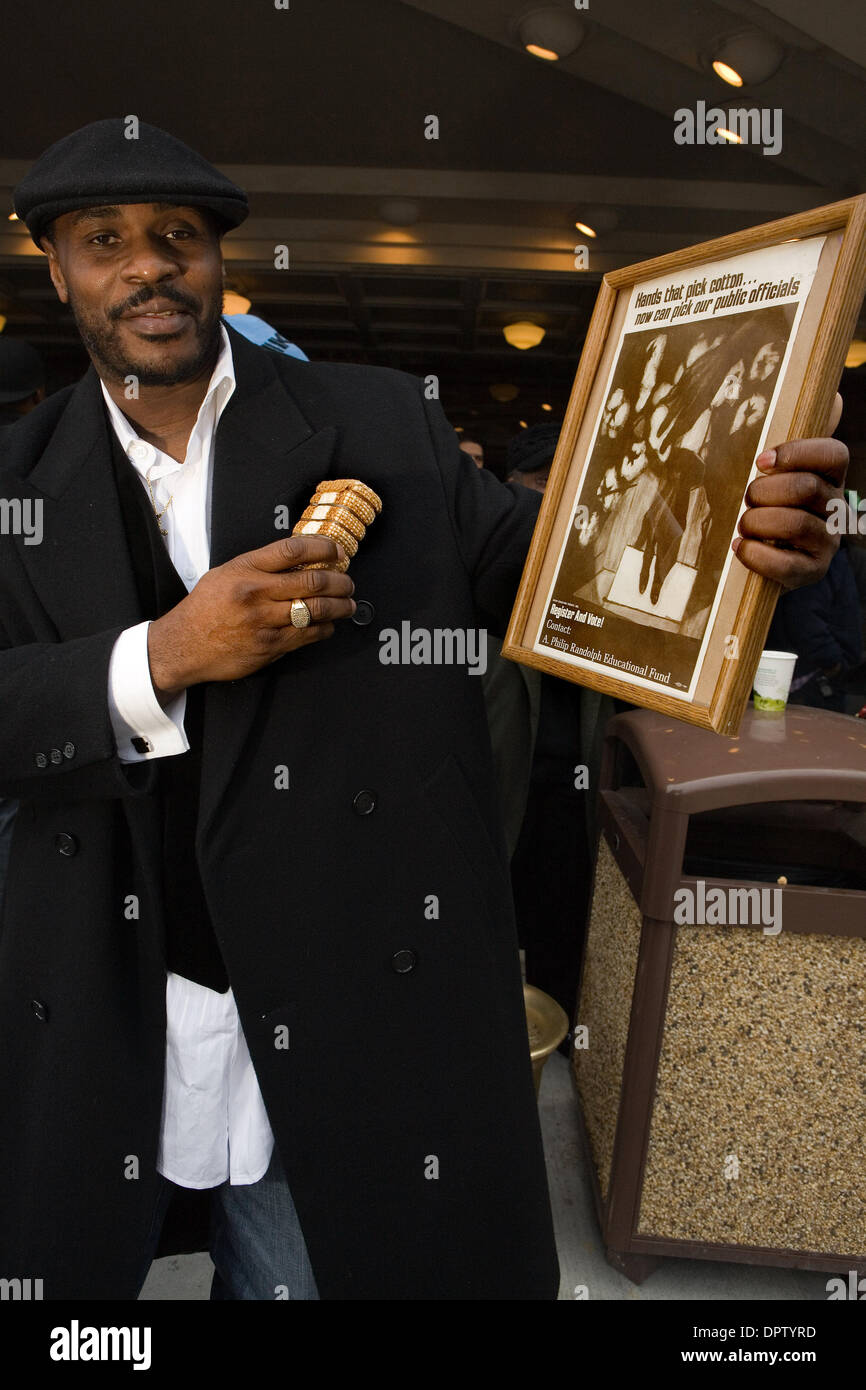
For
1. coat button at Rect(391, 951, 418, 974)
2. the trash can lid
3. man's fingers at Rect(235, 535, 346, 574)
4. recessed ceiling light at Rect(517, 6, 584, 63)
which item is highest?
recessed ceiling light at Rect(517, 6, 584, 63)

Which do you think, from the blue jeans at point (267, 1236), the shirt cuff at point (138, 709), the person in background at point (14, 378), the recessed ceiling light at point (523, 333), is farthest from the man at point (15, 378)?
the recessed ceiling light at point (523, 333)

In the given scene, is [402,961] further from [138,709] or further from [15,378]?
[15,378]

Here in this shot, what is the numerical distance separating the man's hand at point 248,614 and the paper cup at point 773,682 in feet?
5.05

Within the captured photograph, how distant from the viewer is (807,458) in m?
0.96

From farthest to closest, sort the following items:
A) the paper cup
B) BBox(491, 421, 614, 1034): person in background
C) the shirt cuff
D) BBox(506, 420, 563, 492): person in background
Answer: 1. BBox(506, 420, 563, 492): person in background
2. BBox(491, 421, 614, 1034): person in background
3. the paper cup
4. the shirt cuff

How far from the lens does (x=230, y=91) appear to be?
5.68 m

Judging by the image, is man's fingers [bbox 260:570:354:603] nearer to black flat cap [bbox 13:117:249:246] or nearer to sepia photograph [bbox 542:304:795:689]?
sepia photograph [bbox 542:304:795:689]

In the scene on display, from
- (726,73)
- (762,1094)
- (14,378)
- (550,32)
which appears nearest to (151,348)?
(14,378)

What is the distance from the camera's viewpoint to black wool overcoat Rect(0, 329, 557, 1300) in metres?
1.32

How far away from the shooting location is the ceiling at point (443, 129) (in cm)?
484

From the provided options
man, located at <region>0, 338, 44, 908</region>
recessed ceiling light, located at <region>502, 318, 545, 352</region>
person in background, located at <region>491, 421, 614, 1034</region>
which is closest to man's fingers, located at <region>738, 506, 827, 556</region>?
person in background, located at <region>491, 421, 614, 1034</region>

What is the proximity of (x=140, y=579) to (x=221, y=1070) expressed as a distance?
744 millimetres

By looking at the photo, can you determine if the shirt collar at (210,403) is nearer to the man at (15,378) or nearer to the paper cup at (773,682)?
the man at (15,378)

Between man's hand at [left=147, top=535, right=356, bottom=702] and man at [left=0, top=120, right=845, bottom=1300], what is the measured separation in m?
0.10
